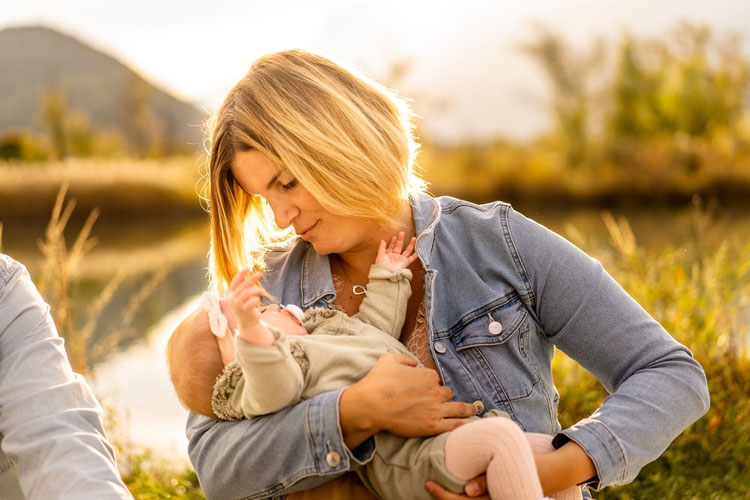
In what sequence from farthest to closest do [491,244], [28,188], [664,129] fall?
[664,129] → [28,188] → [491,244]

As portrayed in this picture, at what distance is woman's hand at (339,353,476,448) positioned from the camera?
4.63 feet

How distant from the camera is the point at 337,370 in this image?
1.53 meters

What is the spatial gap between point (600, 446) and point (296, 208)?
0.81 m

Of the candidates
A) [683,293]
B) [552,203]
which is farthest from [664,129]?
[683,293]

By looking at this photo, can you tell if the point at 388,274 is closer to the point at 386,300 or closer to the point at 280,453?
the point at 386,300

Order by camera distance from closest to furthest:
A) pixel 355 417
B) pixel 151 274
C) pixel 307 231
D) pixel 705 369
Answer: pixel 355 417 → pixel 307 231 → pixel 705 369 → pixel 151 274

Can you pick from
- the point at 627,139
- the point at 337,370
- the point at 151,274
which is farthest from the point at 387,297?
the point at 627,139

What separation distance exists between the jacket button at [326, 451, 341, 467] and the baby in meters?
0.08

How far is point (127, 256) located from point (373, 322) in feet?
27.3

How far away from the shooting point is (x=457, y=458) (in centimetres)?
137

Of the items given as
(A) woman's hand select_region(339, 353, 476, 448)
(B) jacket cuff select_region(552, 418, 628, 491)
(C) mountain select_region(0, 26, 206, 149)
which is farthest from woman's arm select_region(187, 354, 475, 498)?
(C) mountain select_region(0, 26, 206, 149)

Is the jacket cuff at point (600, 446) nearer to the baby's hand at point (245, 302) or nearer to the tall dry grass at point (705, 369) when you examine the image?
the baby's hand at point (245, 302)

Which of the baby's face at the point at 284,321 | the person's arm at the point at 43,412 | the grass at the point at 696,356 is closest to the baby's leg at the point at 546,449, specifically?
the baby's face at the point at 284,321

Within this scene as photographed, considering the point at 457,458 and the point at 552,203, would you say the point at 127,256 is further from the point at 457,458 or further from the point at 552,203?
the point at 457,458
